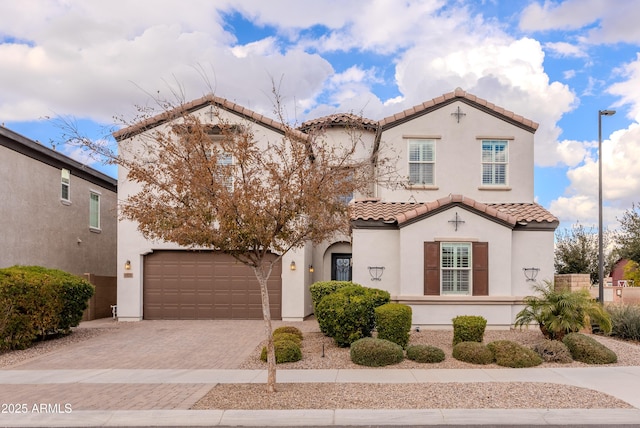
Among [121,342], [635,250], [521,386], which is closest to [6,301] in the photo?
[121,342]

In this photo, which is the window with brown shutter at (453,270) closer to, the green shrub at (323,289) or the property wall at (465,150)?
the green shrub at (323,289)

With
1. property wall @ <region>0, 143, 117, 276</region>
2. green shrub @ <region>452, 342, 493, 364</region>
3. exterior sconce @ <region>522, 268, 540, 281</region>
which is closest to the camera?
green shrub @ <region>452, 342, 493, 364</region>

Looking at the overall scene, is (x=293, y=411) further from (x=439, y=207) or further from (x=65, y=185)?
(x=65, y=185)

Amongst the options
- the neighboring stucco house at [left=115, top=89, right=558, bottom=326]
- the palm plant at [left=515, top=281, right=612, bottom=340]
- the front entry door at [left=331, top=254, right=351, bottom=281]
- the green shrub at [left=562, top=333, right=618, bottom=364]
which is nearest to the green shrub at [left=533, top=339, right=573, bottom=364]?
the green shrub at [left=562, top=333, right=618, bottom=364]

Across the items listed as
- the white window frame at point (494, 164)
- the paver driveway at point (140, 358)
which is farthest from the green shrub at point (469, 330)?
the white window frame at point (494, 164)

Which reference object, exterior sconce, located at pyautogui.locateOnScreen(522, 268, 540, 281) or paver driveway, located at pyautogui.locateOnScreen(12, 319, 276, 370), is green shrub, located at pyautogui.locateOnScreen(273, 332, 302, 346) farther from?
exterior sconce, located at pyautogui.locateOnScreen(522, 268, 540, 281)

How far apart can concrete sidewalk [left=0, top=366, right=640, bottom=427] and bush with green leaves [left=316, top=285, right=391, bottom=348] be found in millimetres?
1834

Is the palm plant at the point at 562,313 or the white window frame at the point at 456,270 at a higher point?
the white window frame at the point at 456,270

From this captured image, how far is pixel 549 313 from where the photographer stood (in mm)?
12570

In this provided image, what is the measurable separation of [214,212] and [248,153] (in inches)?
43.3

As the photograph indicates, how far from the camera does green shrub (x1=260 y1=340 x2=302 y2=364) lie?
1097 cm

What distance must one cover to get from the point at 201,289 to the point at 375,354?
9.43 m

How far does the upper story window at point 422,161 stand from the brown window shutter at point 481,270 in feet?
11.0

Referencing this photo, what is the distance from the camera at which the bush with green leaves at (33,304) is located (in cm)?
1279
